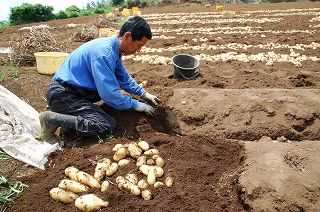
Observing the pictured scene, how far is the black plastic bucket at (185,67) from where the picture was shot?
220 inches

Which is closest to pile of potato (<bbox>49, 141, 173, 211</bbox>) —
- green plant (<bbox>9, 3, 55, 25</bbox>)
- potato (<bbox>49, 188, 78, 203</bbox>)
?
potato (<bbox>49, 188, 78, 203</bbox>)

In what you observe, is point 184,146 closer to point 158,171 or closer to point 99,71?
point 158,171

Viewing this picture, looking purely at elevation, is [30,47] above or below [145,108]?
above

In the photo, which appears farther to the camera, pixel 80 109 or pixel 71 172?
pixel 80 109

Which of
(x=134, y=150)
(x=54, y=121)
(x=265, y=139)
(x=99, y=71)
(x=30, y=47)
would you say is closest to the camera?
(x=134, y=150)

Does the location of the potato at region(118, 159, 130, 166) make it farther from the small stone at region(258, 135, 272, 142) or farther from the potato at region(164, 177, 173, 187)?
the small stone at region(258, 135, 272, 142)

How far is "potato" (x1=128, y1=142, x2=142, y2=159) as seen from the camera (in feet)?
10.6

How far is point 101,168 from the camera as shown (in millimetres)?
3021

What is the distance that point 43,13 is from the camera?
21.5m

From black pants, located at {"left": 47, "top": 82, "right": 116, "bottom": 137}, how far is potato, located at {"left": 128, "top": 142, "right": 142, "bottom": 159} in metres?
0.44

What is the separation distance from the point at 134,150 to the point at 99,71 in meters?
0.83

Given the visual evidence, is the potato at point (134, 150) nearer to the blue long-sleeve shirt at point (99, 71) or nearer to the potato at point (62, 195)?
the blue long-sleeve shirt at point (99, 71)

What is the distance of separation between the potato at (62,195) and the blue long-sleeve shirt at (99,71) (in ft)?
3.45

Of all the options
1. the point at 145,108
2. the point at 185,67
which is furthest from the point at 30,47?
the point at 145,108
